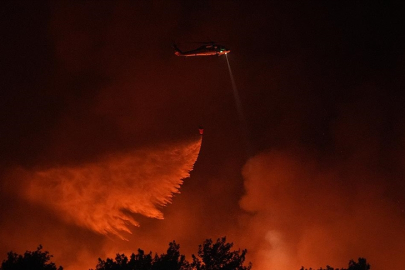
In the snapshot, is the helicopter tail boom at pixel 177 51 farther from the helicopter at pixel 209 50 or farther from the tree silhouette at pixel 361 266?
the tree silhouette at pixel 361 266

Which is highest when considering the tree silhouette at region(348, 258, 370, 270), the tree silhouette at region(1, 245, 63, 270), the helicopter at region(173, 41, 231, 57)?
the helicopter at region(173, 41, 231, 57)

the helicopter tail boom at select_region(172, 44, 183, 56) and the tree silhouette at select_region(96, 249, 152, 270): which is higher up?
the helicopter tail boom at select_region(172, 44, 183, 56)

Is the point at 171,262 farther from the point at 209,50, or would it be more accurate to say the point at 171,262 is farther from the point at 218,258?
the point at 209,50

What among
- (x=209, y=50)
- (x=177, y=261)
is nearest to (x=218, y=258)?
(x=177, y=261)

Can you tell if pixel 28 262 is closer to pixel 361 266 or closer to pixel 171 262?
pixel 171 262

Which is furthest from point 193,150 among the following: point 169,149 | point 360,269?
point 360,269

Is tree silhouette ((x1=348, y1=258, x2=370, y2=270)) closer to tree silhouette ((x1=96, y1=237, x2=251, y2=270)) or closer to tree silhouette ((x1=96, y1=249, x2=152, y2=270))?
tree silhouette ((x1=96, y1=237, x2=251, y2=270))

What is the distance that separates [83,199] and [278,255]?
18.1 metres

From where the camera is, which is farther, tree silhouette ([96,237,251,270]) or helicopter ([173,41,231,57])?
helicopter ([173,41,231,57])

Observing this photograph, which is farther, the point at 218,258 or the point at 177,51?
the point at 177,51

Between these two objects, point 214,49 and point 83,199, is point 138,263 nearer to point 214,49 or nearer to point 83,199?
point 83,199

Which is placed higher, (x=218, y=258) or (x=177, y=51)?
(x=177, y=51)

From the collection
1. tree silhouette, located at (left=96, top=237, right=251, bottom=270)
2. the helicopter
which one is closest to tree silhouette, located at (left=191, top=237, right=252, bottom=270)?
tree silhouette, located at (left=96, top=237, right=251, bottom=270)

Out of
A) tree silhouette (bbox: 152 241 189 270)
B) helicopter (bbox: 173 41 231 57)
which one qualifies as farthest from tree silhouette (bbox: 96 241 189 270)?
helicopter (bbox: 173 41 231 57)
